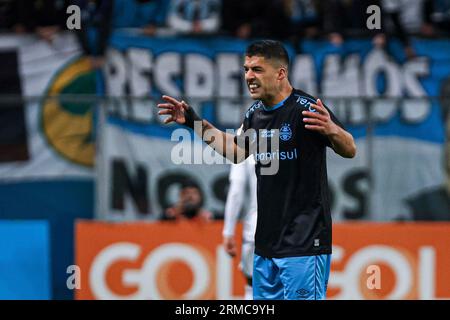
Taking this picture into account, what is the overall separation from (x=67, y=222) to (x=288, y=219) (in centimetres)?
537

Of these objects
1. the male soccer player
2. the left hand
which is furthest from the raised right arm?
the left hand

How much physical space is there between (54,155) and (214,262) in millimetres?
2821

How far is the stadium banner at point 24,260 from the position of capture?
10562 mm

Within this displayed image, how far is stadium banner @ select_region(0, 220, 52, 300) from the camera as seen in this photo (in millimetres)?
10562

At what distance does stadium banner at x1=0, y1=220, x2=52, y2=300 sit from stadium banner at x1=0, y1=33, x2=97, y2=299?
33 centimetres

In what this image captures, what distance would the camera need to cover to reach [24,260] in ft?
35.1

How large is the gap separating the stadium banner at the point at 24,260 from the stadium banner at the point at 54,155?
13.1 inches

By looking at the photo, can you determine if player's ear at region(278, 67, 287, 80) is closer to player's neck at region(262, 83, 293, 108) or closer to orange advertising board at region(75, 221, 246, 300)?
player's neck at region(262, 83, 293, 108)

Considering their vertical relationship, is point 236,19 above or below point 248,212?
above

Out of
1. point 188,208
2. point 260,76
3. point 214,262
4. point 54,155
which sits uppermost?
point 260,76

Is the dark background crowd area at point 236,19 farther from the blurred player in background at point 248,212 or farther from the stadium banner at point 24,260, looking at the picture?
the blurred player in background at point 248,212

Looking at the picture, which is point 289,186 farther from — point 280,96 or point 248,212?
point 248,212

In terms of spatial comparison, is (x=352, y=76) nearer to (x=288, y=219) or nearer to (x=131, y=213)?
(x=131, y=213)

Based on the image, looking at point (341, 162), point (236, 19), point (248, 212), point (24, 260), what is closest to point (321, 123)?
point (248, 212)
